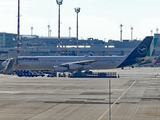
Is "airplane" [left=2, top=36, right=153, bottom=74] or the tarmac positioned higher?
"airplane" [left=2, top=36, right=153, bottom=74]

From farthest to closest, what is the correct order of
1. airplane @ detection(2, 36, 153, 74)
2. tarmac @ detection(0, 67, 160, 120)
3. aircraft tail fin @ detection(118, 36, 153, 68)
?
aircraft tail fin @ detection(118, 36, 153, 68)
airplane @ detection(2, 36, 153, 74)
tarmac @ detection(0, 67, 160, 120)

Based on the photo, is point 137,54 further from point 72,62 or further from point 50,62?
point 50,62

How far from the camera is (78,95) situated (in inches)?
1954

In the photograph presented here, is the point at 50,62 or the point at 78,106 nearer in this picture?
the point at 78,106

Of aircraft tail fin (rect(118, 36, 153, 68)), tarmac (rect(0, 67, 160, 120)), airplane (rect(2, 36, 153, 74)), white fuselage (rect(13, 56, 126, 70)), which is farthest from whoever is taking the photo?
aircraft tail fin (rect(118, 36, 153, 68))

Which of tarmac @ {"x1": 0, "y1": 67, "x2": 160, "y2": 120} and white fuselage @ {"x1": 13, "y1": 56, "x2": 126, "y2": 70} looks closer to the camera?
tarmac @ {"x1": 0, "y1": 67, "x2": 160, "y2": 120}

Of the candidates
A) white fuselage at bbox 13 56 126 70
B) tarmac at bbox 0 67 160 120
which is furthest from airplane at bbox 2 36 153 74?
tarmac at bbox 0 67 160 120

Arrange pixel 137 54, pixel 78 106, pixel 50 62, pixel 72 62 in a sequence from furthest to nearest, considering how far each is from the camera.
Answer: pixel 72 62
pixel 137 54
pixel 50 62
pixel 78 106

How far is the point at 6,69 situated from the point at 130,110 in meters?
61.4

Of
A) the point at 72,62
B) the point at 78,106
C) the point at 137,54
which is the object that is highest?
the point at 137,54

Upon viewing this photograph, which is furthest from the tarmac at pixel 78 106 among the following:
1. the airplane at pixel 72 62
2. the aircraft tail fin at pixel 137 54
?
the aircraft tail fin at pixel 137 54

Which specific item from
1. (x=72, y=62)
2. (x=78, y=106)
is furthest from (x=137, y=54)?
(x=78, y=106)

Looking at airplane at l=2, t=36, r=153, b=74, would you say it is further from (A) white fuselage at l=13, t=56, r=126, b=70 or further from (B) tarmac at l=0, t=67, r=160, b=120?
(B) tarmac at l=0, t=67, r=160, b=120

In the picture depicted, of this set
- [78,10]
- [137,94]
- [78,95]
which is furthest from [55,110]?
[78,10]
